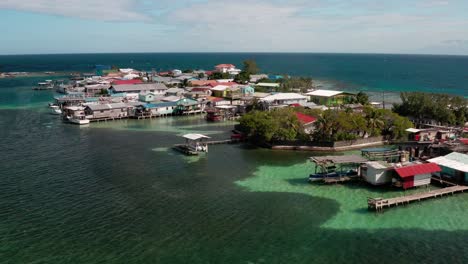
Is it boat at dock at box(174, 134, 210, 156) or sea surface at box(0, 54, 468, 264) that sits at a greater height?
boat at dock at box(174, 134, 210, 156)

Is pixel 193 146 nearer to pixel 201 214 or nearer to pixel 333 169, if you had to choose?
pixel 333 169

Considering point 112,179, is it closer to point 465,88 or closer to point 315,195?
point 315,195

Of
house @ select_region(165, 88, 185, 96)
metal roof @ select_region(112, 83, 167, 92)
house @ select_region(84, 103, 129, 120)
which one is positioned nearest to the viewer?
house @ select_region(84, 103, 129, 120)

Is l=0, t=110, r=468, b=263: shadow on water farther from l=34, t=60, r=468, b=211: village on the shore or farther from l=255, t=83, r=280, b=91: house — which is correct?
l=255, t=83, r=280, b=91: house

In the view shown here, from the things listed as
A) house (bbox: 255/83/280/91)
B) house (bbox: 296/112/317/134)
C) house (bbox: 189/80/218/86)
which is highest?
house (bbox: 189/80/218/86)

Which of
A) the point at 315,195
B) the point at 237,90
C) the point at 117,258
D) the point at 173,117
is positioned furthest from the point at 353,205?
the point at 237,90

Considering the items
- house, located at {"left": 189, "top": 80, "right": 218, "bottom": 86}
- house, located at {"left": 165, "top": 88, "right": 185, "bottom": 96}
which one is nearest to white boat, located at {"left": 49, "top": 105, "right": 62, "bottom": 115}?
house, located at {"left": 165, "top": 88, "right": 185, "bottom": 96}

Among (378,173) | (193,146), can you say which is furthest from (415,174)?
(193,146)

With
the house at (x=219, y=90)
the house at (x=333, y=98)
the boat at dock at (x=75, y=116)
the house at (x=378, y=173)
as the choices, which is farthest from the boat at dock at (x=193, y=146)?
the house at (x=219, y=90)
